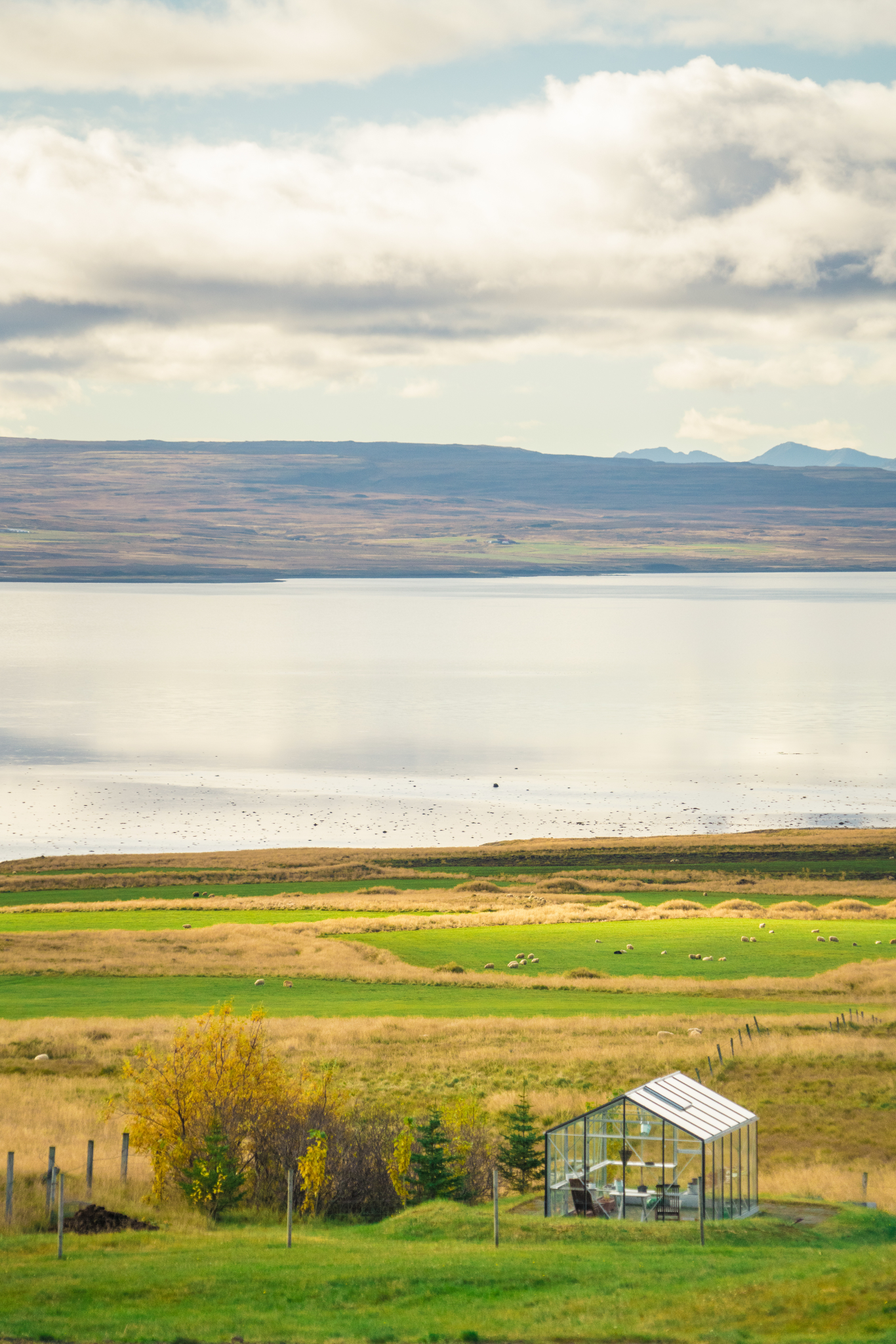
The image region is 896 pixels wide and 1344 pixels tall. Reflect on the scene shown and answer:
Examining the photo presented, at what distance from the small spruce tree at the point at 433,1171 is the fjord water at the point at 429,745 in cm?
4967

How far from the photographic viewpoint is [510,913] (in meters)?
49.8

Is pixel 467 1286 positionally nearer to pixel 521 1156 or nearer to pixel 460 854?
pixel 521 1156

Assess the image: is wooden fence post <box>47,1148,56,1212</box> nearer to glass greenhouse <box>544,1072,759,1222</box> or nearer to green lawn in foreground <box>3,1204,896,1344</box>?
green lawn in foreground <box>3,1204,896,1344</box>

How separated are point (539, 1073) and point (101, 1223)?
39.0ft

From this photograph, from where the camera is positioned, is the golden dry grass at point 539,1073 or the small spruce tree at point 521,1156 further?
the golden dry grass at point 539,1073

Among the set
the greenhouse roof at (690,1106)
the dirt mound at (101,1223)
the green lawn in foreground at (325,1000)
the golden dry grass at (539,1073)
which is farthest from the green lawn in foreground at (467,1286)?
the green lawn in foreground at (325,1000)

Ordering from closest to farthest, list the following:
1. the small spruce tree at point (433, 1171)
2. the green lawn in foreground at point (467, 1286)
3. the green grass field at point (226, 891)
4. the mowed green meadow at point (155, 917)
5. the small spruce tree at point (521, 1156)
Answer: the green lawn in foreground at point (467, 1286)
the small spruce tree at point (433, 1171)
the small spruce tree at point (521, 1156)
the mowed green meadow at point (155, 917)
the green grass field at point (226, 891)

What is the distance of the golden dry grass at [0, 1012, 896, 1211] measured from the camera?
885 inches

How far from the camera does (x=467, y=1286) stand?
1456cm

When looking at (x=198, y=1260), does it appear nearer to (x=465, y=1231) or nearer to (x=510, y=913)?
(x=465, y=1231)

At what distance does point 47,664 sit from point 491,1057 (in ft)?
458

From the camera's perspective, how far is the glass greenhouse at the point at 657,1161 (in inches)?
766

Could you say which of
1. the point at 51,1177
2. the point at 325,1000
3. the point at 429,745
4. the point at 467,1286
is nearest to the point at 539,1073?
the point at 325,1000

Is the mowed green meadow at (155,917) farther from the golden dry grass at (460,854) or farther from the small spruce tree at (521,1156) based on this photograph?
the small spruce tree at (521,1156)
